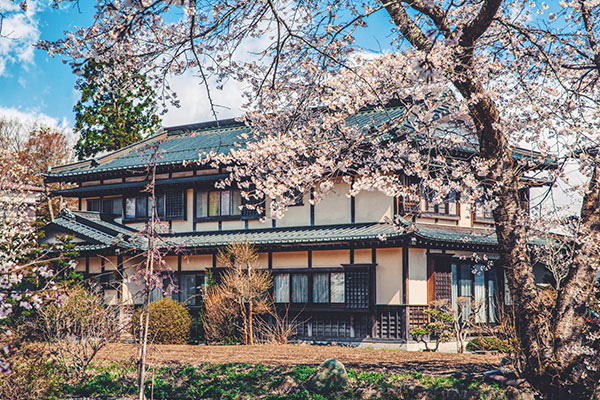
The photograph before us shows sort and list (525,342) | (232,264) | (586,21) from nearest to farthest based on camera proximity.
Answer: (525,342) → (586,21) → (232,264)

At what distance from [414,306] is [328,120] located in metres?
7.95

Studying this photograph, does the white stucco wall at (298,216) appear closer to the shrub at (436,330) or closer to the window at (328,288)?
the window at (328,288)

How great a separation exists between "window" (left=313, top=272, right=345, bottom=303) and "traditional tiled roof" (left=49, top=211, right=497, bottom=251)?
117 cm

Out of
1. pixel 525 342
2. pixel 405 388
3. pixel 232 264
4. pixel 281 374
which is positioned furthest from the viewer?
pixel 232 264

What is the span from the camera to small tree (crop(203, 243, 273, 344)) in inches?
747

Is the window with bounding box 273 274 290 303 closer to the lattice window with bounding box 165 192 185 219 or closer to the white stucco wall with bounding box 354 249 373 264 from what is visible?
the white stucco wall with bounding box 354 249 373 264

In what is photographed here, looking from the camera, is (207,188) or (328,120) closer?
(328,120)

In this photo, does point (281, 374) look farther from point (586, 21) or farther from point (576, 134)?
point (586, 21)

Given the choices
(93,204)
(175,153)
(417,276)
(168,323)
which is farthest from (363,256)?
(93,204)

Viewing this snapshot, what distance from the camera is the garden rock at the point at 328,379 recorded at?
9.93 metres

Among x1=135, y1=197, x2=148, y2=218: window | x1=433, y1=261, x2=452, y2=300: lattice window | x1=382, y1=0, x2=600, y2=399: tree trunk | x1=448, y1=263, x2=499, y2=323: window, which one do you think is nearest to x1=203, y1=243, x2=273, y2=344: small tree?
x1=433, y1=261, x2=452, y2=300: lattice window

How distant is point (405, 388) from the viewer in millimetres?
9844

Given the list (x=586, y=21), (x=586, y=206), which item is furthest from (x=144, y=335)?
(x=586, y=21)

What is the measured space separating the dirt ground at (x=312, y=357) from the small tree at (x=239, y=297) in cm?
226
